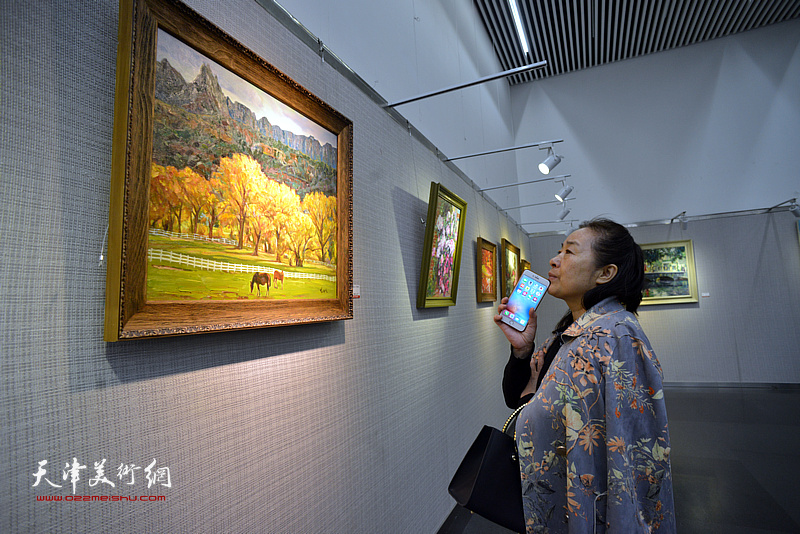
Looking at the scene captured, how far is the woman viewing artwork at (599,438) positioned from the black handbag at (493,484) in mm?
33

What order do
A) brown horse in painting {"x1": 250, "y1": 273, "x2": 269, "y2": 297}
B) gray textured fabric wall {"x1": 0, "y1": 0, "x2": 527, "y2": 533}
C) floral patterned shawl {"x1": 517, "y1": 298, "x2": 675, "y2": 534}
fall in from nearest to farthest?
gray textured fabric wall {"x1": 0, "y1": 0, "x2": 527, "y2": 533} < floral patterned shawl {"x1": 517, "y1": 298, "x2": 675, "y2": 534} < brown horse in painting {"x1": 250, "y1": 273, "x2": 269, "y2": 297}

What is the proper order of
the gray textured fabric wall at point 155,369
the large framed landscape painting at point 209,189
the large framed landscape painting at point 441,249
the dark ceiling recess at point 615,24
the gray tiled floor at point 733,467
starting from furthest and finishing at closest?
1. the dark ceiling recess at point 615,24
2. the gray tiled floor at point 733,467
3. the large framed landscape painting at point 441,249
4. the large framed landscape painting at point 209,189
5. the gray textured fabric wall at point 155,369

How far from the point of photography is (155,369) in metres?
1.17

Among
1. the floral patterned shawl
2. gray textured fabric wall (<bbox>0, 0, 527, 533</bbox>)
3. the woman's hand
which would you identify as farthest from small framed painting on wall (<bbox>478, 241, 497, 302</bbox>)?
the floral patterned shawl

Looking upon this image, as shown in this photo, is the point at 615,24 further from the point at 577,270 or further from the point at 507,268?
the point at 577,270

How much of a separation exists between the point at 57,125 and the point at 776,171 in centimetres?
1151

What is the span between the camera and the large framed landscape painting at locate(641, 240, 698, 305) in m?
8.50

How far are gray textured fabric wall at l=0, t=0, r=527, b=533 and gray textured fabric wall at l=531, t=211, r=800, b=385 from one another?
8.35 meters

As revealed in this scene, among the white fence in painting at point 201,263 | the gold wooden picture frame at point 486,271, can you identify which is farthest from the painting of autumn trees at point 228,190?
the gold wooden picture frame at point 486,271

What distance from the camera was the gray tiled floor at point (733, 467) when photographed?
3305 millimetres

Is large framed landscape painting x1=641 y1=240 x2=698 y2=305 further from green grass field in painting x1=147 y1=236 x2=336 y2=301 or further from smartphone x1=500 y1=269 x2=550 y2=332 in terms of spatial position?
green grass field in painting x1=147 y1=236 x2=336 y2=301

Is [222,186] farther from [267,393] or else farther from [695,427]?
[695,427]

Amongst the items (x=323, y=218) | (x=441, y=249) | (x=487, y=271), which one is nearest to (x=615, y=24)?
(x=487, y=271)

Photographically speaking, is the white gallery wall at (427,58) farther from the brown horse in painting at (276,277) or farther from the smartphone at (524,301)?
the smartphone at (524,301)
